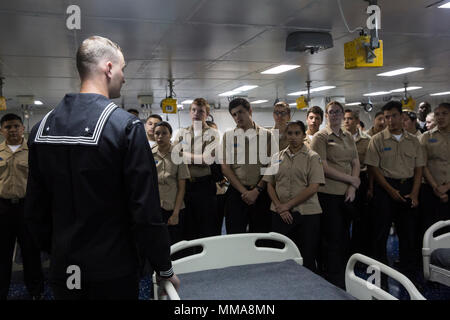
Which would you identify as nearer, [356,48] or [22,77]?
[356,48]

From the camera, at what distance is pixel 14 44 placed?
4.75 meters

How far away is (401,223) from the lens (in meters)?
3.77

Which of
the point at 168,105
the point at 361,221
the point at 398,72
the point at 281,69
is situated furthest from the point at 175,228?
the point at 398,72

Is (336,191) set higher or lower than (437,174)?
lower

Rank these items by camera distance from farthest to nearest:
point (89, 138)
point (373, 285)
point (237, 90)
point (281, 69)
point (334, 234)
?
point (237, 90) → point (281, 69) → point (334, 234) → point (373, 285) → point (89, 138)

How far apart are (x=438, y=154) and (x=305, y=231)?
183 cm

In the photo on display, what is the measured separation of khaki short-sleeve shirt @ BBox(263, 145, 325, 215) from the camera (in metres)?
3.16

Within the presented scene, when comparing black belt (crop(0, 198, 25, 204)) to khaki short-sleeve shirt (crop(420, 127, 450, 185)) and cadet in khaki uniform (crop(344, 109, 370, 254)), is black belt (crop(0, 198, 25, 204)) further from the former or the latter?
khaki short-sleeve shirt (crop(420, 127, 450, 185))

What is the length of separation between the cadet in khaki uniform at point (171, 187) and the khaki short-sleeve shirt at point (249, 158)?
1.49 ft

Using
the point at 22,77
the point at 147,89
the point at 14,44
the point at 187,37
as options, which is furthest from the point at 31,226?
the point at 147,89

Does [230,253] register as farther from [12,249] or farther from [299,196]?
[12,249]

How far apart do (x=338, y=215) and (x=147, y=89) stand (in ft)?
23.0

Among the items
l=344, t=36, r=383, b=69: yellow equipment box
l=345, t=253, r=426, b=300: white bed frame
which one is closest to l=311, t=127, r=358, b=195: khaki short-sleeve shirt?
l=344, t=36, r=383, b=69: yellow equipment box

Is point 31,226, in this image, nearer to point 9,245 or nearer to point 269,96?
point 9,245
